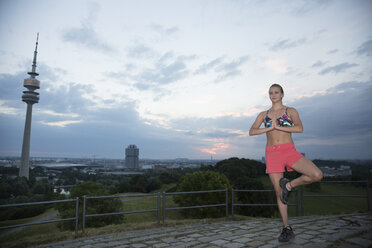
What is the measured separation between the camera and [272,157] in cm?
351

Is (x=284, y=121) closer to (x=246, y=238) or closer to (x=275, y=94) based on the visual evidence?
(x=275, y=94)

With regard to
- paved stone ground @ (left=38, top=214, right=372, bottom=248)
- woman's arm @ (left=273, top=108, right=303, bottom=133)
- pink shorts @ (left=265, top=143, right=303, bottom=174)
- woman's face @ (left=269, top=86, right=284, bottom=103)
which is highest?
woman's face @ (left=269, top=86, right=284, bottom=103)

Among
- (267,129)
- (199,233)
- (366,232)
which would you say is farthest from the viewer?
(199,233)

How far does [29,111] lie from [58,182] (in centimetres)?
3690

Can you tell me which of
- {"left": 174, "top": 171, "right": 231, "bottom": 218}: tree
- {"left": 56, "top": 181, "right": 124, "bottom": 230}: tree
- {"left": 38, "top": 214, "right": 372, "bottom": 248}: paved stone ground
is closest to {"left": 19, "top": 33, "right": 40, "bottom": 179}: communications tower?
{"left": 56, "top": 181, "right": 124, "bottom": 230}: tree

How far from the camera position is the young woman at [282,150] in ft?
10.8

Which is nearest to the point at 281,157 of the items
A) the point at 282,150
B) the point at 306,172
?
the point at 282,150

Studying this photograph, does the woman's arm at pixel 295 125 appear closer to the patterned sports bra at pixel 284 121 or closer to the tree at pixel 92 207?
the patterned sports bra at pixel 284 121

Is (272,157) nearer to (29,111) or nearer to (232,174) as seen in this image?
(232,174)

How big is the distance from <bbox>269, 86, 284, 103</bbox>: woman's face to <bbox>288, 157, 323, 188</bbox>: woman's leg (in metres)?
0.98

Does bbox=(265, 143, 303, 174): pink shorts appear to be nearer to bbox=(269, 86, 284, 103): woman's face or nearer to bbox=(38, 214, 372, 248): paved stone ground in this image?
bbox=(269, 86, 284, 103): woman's face

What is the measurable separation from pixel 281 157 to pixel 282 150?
0.34 feet

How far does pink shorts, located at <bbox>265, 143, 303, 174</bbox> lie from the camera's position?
336cm

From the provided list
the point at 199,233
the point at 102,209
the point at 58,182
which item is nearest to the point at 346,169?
the point at 102,209
